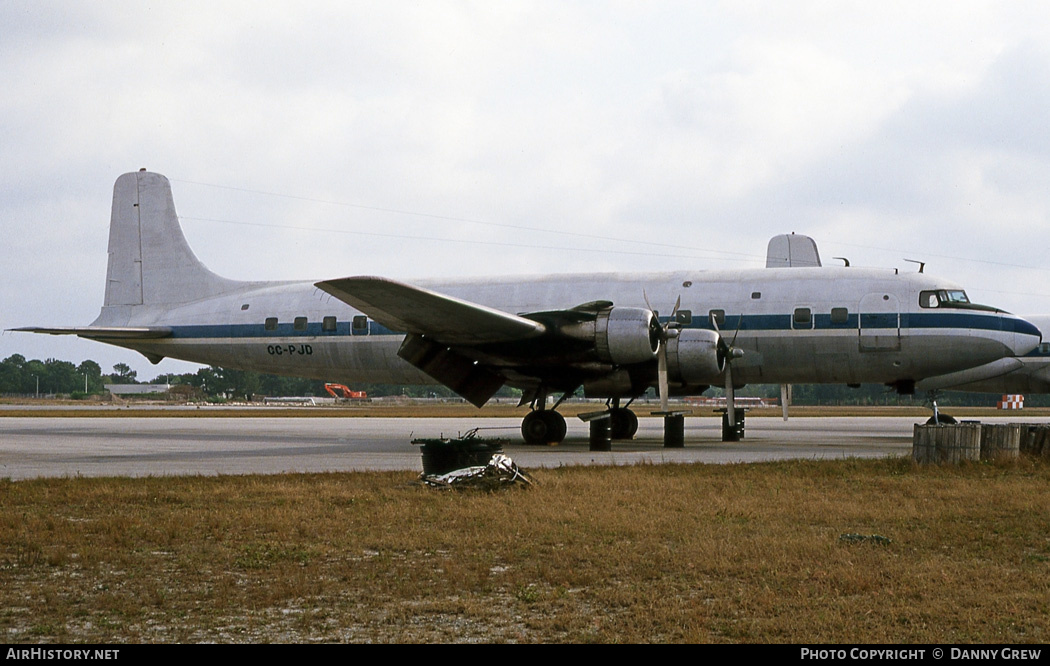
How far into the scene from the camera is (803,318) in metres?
22.3

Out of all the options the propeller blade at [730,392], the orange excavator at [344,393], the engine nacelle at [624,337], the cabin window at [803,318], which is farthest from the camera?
the orange excavator at [344,393]

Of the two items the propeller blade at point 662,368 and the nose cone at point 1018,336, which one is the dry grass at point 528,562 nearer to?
the propeller blade at point 662,368

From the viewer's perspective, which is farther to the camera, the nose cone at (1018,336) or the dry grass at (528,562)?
the nose cone at (1018,336)

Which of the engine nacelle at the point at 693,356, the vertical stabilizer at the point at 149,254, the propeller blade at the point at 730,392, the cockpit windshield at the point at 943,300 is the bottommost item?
the propeller blade at the point at 730,392

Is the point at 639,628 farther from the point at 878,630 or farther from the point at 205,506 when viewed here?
the point at 205,506

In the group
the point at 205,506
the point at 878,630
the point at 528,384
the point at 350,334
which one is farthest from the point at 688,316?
the point at 878,630

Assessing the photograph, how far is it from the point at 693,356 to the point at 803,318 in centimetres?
331

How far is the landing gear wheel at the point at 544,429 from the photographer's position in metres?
21.5

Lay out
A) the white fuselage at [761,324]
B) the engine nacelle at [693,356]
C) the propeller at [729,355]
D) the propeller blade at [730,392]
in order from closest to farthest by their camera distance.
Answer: the engine nacelle at [693,356]
the propeller at [729,355]
the white fuselage at [761,324]
the propeller blade at [730,392]

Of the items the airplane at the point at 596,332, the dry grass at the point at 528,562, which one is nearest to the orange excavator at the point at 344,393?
the airplane at the point at 596,332

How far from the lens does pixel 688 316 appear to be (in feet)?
75.1

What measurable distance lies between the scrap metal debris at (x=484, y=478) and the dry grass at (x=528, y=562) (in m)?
0.25

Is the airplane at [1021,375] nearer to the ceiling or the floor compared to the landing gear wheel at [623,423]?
nearer to the ceiling

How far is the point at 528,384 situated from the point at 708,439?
20.5ft
